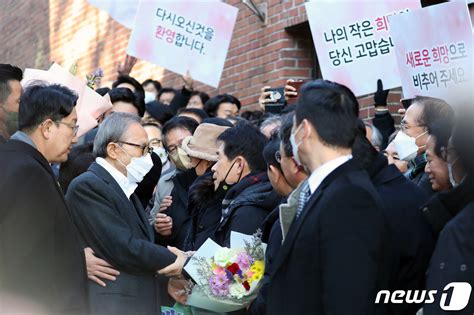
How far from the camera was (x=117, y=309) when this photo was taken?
534 centimetres

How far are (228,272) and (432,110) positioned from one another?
4.73 ft

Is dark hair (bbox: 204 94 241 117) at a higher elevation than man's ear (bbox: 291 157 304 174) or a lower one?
lower

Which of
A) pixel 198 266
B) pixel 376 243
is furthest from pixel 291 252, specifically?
pixel 198 266

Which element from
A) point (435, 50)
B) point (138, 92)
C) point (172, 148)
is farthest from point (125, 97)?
point (435, 50)

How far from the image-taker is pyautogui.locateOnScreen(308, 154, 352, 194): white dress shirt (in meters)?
3.74

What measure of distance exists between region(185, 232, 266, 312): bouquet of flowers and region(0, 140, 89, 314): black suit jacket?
661 millimetres

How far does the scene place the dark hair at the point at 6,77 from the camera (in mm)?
5223

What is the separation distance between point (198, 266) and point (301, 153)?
1.38 m

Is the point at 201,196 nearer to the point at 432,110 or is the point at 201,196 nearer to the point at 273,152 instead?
the point at 273,152

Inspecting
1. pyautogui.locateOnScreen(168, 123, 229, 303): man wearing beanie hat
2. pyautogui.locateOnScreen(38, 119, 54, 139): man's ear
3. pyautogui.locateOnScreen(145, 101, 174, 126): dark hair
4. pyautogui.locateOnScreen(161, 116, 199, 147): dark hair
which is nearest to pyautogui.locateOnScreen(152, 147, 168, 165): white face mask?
pyautogui.locateOnScreen(161, 116, 199, 147): dark hair

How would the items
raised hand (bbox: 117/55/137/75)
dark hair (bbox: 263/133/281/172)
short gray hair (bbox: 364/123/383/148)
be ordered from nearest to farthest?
1. dark hair (bbox: 263/133/281/172)
2. short gray hair (bbox: 364/123/383/148)
3. raised hand (bbox: 117/55/137/75)

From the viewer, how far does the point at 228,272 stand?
482 centimetres

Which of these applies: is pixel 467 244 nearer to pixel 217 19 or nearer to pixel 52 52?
pixel 217 19

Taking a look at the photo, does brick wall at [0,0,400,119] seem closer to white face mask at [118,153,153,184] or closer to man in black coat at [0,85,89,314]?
white face mask at [118,153,153,184]
